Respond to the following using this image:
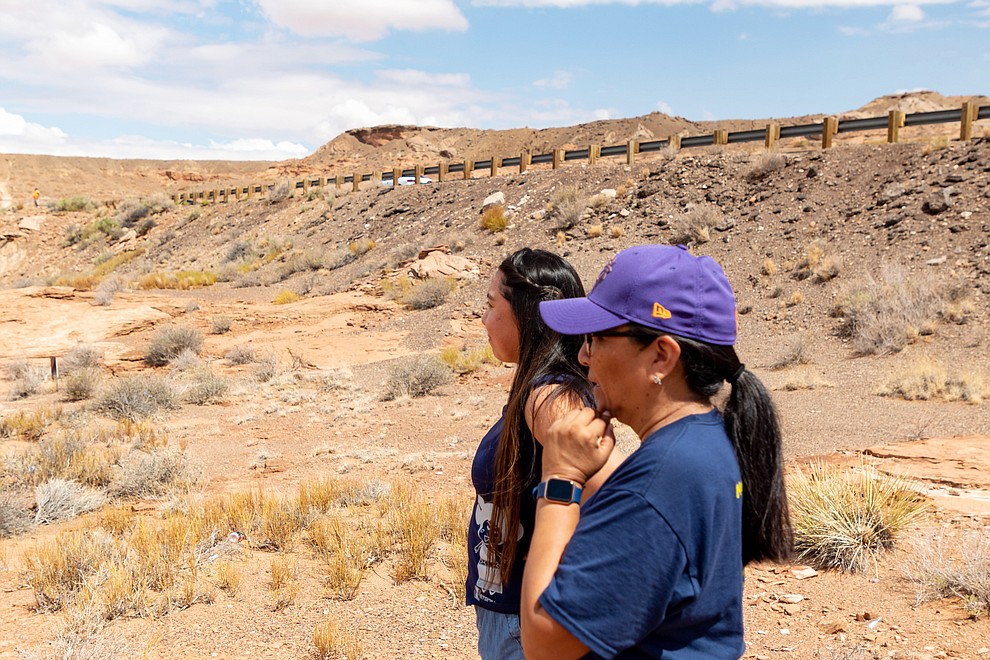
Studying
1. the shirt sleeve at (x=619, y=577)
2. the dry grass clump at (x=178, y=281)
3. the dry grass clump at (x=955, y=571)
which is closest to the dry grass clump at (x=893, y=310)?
the dry grass clump at (x=955, y=571)

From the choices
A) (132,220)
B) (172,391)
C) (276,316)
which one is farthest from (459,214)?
(132,220)

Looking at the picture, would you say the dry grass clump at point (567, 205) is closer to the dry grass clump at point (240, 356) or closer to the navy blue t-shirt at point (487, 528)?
the dry grass clump at point (240, 356)

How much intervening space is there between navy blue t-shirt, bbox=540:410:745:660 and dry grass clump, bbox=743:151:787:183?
21.8 meters

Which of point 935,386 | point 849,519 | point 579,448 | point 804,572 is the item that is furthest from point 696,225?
point 579,448

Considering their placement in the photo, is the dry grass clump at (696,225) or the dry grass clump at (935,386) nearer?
the dry grass clump at (935,386)

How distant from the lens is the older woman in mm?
1359

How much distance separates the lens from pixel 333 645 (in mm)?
4309

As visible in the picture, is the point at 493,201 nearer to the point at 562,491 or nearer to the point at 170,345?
the point at 170,345

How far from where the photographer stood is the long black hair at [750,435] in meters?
1.56

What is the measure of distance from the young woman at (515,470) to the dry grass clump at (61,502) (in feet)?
20.1

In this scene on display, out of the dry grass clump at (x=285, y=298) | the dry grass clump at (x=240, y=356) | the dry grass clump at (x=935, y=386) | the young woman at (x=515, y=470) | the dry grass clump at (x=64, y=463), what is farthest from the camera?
the dry grass clump at (x=285, y=298)

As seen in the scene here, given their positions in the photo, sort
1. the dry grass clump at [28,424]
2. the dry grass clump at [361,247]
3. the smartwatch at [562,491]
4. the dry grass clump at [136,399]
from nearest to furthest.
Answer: the smartwatch at [562,491], the dry grass clump at [28,424], the dry grass clump at [136,399], the dry grass clump at [361,247]

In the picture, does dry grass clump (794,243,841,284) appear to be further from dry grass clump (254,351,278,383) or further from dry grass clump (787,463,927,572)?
dry grass clump (787,463,927,572)

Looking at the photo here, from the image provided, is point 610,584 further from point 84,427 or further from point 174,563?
point 84,427
